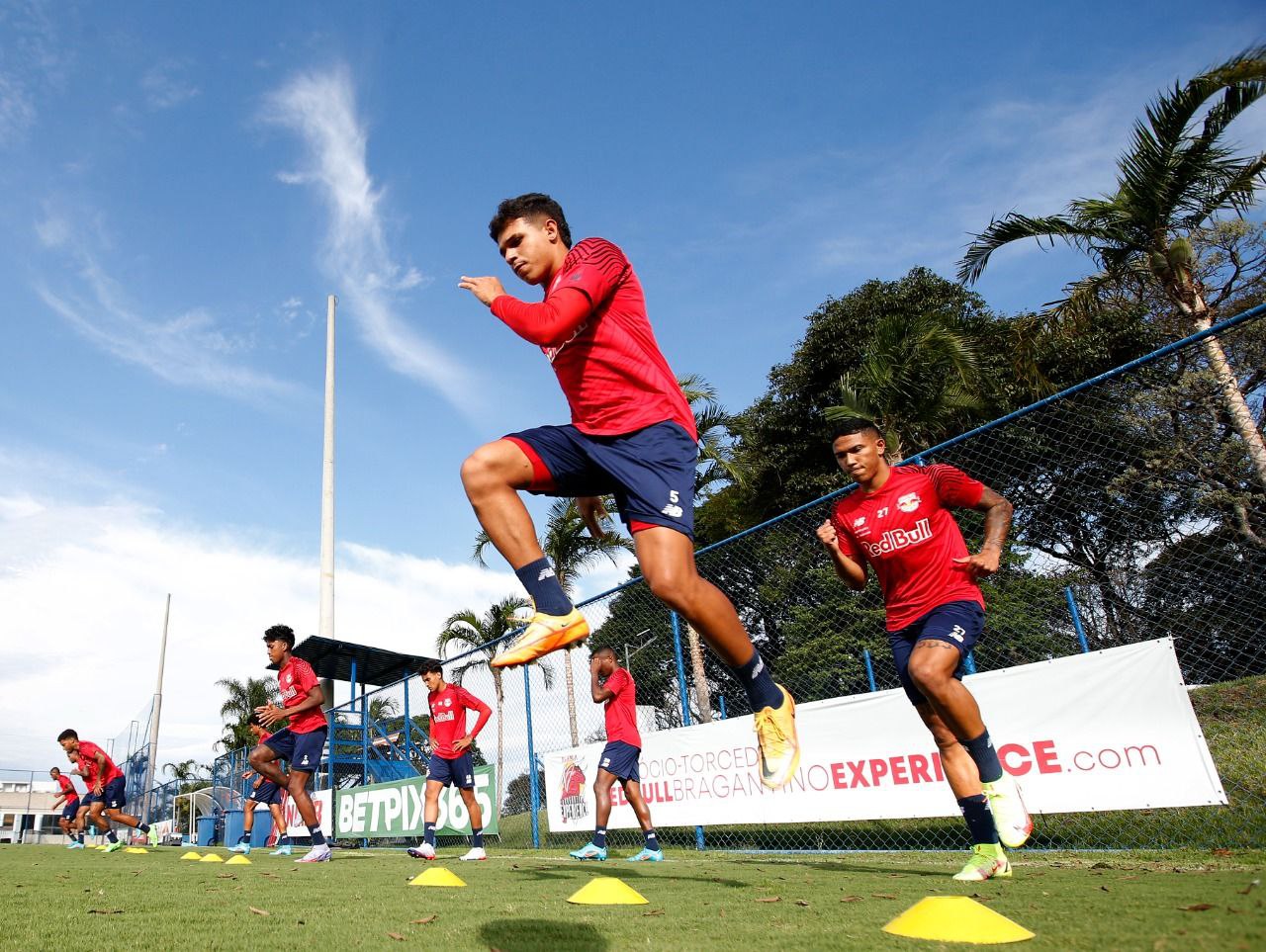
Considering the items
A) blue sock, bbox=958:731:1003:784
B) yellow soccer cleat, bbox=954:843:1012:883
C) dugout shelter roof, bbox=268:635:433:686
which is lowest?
yellow soccer cleat, bbox=954:843:1012:883

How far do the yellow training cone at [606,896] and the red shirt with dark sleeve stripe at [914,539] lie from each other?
1974 millimetres

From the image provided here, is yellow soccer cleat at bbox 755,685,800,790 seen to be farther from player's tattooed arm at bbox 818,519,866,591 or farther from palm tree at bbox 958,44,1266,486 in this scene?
palm tree at bbox 958,44,1266,486

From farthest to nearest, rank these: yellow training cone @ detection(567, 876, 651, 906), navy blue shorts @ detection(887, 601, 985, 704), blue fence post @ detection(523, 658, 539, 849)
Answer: blue fence post @ detection(523, 658, 539, 849) → navy blue shorts @ detection(887, 601, 985, 704) → yellow training cone @ detection(567, 876, 651, 906)

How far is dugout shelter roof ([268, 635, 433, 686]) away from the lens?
17297mm

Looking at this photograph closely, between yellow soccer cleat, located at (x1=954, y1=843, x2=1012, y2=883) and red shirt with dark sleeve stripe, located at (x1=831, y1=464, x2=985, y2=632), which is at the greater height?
red shirt with dark sleeve stripe, located at (x1=831, y1=464, x2=985, y2=632)

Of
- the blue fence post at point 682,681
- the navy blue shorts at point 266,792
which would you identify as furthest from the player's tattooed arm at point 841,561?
the navy blue shorts at point 266,792

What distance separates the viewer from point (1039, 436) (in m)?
6.81

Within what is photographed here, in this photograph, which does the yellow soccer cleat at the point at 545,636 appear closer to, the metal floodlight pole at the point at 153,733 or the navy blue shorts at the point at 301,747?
the navy blue shorts at the point at 301,747

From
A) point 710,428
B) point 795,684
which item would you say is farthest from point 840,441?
point 710,428

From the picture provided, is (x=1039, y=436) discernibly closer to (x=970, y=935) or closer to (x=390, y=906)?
(x=970, y=935)

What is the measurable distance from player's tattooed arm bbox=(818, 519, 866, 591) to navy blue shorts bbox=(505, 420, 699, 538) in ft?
5.35

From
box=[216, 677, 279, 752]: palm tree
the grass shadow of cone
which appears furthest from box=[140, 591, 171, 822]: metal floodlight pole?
the grass shadow of cone

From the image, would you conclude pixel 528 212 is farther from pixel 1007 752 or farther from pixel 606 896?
pixel 1007 752

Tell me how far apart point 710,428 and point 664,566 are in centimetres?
1786
